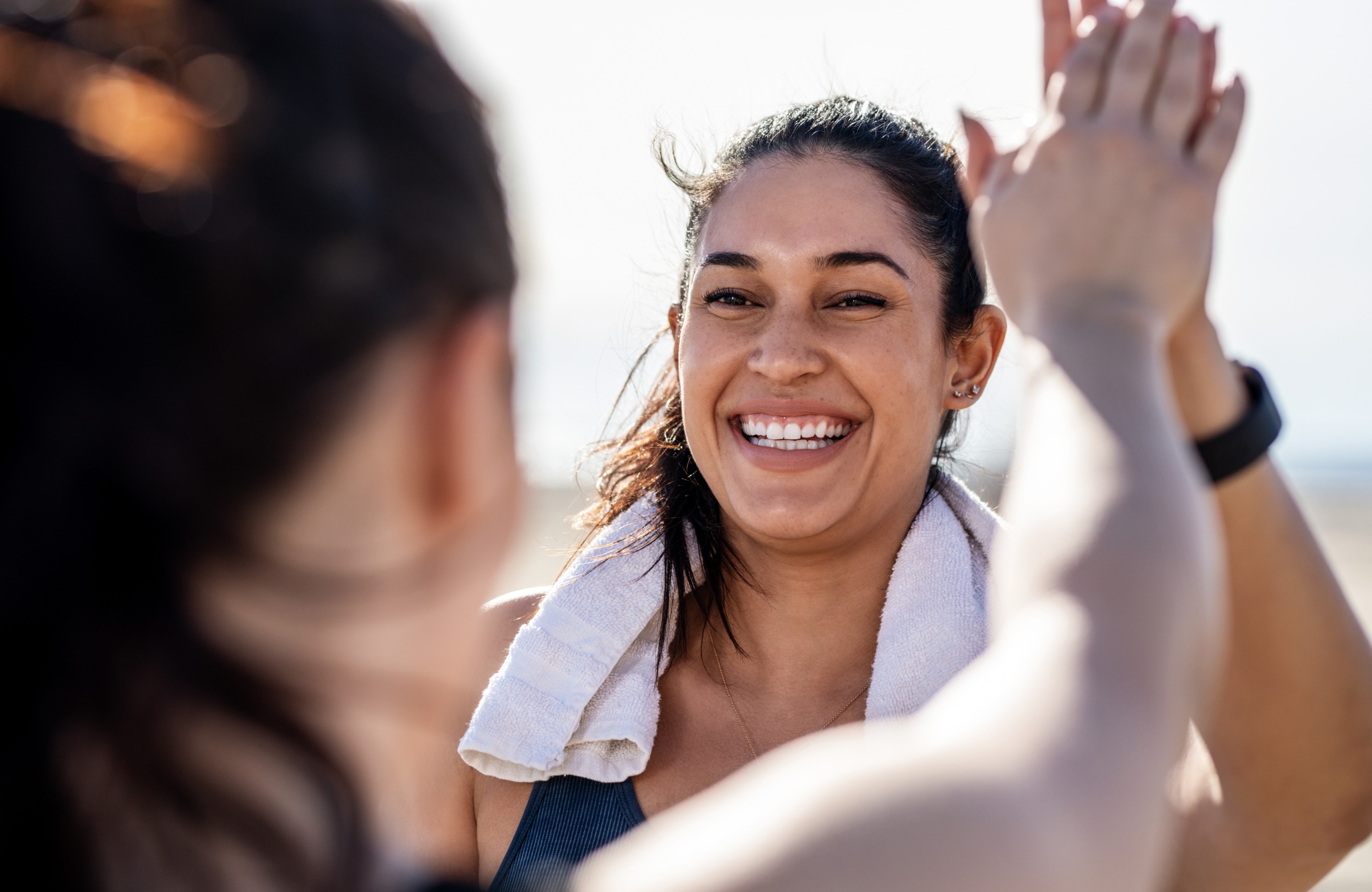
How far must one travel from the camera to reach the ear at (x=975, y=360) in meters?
2.88

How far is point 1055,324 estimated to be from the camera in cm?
94

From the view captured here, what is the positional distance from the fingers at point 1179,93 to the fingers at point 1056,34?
142 mm

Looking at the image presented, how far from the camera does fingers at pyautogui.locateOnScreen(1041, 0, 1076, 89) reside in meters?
1.14

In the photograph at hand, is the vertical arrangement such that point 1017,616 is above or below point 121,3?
below

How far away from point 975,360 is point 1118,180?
1.98 meters

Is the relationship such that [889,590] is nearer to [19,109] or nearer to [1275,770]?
[1275,770]

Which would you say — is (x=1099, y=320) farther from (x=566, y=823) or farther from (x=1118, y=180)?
(x=566, y=823)

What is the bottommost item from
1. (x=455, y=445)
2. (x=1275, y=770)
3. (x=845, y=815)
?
(x=1275, y=770)

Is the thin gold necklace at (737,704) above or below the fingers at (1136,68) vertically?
below

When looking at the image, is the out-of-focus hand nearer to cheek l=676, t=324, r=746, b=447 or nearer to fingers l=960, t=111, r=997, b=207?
fingers l=960, t=111, r=997, b=207

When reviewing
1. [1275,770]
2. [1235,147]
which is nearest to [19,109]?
[1235,147]

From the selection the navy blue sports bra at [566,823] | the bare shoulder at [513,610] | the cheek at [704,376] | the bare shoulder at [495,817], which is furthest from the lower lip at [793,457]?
the bare shoulder at [495,817]

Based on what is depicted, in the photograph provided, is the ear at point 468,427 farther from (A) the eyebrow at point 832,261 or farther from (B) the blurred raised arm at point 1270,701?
(A) the eyebrow at point 832,261

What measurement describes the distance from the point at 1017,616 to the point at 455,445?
434 mm
